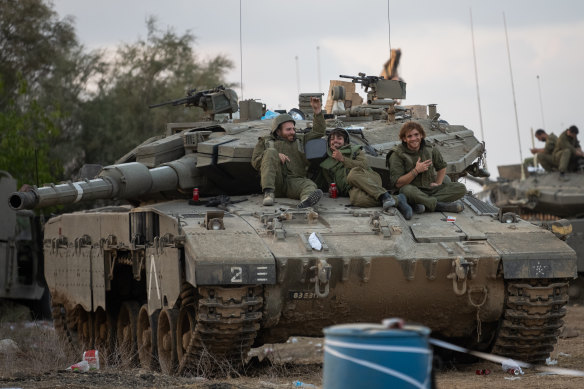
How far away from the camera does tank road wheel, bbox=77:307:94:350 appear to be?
17.2 meters

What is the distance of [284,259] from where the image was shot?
11.8 m

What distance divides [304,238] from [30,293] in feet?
37.2

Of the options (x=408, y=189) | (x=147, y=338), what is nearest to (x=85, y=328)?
(x=147, y=338)

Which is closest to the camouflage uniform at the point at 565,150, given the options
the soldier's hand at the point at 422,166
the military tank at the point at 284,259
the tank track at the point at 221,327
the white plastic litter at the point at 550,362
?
the military tank at the point at 284,259

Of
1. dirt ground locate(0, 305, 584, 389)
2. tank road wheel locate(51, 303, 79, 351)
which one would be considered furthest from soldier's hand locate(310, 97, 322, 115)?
tank road wheel locate(51, 303, 79, 351)

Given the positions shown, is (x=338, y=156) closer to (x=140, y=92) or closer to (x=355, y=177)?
(x=355, y=177)

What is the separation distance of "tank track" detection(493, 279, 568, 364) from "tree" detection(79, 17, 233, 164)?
2284 centimetres

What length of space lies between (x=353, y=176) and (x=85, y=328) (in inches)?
222

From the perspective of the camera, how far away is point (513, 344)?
1293 centimetres

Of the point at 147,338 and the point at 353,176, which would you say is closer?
the point at 353,176

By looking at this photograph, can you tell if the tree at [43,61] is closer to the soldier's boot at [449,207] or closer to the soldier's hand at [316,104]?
the soldier's hand at [316,104]

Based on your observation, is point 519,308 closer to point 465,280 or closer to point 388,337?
point 465,280

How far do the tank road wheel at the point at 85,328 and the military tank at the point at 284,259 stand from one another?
2.13 meters

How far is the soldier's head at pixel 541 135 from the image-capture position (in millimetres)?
26698
